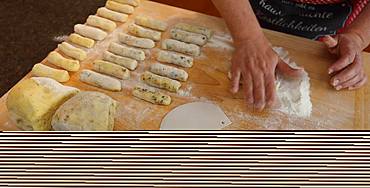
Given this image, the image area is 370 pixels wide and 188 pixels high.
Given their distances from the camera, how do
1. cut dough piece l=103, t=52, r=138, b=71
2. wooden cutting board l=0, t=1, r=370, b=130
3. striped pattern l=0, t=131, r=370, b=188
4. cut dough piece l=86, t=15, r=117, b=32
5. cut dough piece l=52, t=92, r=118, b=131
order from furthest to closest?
cut dough piece l=86, t=15, r=117, b=32 < cut dough piece l=103, t=52, r=138, b=71 < wooden cutting board l=0, t=1, r=370, b=130 < cut dough piece l=52, t=92, r=118, b=131 < striped pattern l=0, t=131, r=370, b=188

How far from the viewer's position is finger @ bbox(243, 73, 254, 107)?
1.06 m

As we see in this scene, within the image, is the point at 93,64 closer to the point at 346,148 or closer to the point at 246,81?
the point at 246,81

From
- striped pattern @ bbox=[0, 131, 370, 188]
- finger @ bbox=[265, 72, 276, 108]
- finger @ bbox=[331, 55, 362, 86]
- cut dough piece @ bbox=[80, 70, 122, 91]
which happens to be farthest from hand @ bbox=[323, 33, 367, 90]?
striped pattern @ bbox=[0, 131, 370, 188]

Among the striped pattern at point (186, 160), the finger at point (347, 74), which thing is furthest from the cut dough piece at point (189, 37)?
the striped pattern at point (186, 160)

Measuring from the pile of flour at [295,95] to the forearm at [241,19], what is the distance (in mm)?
122

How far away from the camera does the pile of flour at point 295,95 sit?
3.45 feet

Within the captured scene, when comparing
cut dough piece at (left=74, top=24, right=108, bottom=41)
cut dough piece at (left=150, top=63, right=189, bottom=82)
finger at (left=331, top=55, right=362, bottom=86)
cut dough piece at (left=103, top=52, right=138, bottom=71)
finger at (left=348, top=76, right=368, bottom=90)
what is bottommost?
finger at (left=348, top=76, right=368, bottom=90)

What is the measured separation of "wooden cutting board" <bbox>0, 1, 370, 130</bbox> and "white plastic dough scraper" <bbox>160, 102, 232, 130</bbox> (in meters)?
0.02

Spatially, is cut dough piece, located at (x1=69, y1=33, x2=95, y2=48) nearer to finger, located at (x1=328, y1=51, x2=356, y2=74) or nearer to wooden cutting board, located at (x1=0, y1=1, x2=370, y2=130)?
wooden cutting board, located at (x1=0, y1=1, x2=370, y2=130)

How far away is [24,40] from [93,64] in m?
1.00

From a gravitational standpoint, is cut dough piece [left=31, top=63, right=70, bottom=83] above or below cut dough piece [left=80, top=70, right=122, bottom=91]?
above

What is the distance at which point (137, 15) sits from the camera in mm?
1280

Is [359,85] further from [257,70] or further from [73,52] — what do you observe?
[73,52]

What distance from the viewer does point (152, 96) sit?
1051 millimetres
